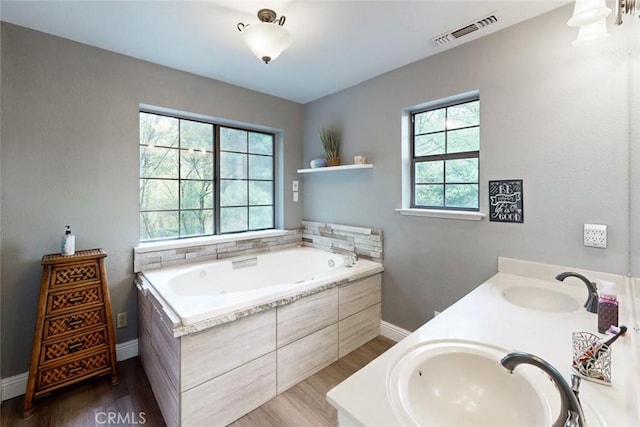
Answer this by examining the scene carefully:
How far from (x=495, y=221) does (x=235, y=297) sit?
1866 mm

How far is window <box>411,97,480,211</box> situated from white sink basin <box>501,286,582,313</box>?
68cm

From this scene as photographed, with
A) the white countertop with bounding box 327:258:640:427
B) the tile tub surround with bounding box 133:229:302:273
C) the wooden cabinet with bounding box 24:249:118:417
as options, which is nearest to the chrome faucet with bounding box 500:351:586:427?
the white countertop with bounding box 327:258:640:427

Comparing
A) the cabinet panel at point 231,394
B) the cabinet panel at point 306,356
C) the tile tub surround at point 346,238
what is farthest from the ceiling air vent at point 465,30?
the cabinet panel at point 231,394

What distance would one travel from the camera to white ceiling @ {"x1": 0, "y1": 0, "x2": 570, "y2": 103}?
5.58 feet

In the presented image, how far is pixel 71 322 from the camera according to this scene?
6.27 ft

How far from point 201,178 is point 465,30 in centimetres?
260

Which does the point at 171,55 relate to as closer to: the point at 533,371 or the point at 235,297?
the point at 235,297

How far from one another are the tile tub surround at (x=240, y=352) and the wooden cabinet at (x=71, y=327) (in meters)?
0.26

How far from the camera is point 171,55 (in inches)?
90.7

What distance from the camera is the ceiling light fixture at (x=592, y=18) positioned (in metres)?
1.20

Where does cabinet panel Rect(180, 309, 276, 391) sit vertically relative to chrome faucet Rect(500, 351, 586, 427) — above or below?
below

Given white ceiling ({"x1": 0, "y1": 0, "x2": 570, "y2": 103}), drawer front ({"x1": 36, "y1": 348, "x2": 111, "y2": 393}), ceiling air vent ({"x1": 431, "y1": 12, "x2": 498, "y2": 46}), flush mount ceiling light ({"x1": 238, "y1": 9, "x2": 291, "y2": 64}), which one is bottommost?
drawer front ({"x1": 36, "y1": 348, "x2": 111, "y2": 393})

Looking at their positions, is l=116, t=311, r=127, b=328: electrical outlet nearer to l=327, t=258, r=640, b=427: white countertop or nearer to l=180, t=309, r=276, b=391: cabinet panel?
l=180, t=309, r=276, b=391: cabinet panel

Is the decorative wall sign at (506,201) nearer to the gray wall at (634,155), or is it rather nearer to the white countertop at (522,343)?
the white countertop at (522,343)
